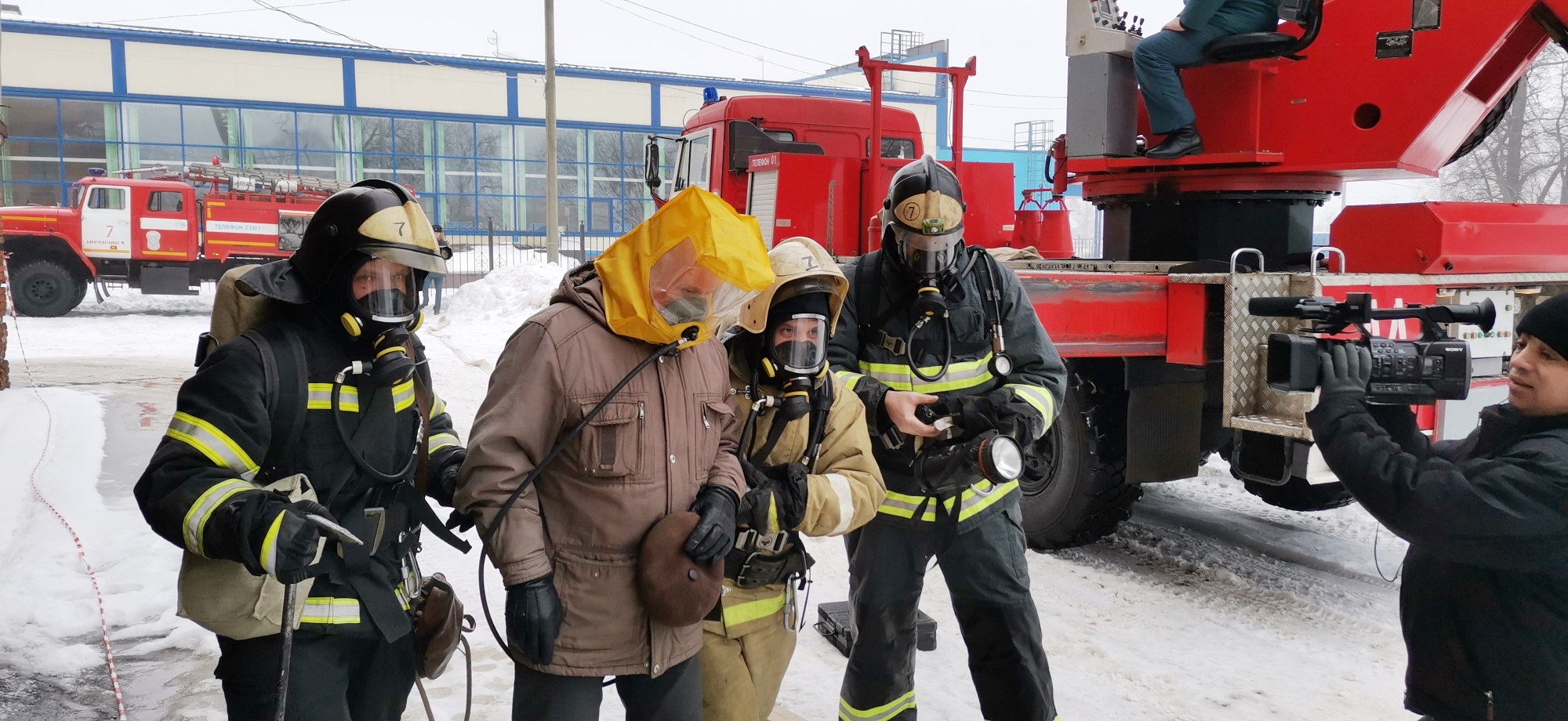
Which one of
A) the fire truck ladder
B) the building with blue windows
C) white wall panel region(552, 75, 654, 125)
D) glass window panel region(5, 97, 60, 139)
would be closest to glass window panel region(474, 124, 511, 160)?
the building with blue windows

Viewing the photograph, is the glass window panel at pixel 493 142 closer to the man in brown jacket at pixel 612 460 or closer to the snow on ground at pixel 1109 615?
the snow on ground at pixel 1109 615

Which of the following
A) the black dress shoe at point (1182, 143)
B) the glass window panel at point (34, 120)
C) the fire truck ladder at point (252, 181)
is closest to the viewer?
the black dress shoe at point (1182, 143)

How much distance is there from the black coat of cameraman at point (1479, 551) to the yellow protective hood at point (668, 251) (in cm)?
129

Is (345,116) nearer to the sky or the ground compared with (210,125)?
→ nearer to the sky

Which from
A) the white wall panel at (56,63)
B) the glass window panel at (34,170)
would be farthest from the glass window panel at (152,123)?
the glass window panel at (34,170)

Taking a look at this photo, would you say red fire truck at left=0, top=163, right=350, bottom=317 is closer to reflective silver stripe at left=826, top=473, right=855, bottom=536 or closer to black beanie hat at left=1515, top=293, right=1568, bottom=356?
reflective silver stripe at left=826, top=473, right=855, bottom=536

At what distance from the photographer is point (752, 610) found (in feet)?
8.58

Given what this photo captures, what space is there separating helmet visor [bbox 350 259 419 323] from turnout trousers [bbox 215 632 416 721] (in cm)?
69

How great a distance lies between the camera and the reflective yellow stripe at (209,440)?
2039 millimetres

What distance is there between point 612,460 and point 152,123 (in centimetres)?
2957

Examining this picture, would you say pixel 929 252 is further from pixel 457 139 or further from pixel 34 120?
pixel 34 120

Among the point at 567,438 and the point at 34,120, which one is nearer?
the point at 567,438

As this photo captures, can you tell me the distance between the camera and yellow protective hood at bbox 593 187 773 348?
2275 mm

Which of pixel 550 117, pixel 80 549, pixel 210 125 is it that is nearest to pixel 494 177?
pixel 210 125
